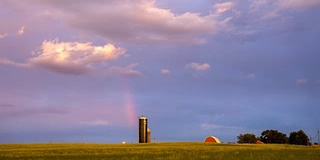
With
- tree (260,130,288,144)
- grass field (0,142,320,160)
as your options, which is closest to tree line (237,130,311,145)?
tree (260,130,288,144)

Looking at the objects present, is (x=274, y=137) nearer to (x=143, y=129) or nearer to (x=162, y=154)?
(x=143, y=129)

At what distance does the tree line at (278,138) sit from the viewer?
16500 cm

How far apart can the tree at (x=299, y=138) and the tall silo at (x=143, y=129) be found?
220 ft

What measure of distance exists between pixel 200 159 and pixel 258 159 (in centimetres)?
613

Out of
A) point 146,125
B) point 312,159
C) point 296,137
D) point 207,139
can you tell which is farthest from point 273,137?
point 312,159

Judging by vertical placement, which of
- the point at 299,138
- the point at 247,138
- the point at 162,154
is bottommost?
the point at 162,154

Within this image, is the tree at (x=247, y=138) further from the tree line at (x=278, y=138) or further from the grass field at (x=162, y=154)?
the grass field at (x=162, y=154)

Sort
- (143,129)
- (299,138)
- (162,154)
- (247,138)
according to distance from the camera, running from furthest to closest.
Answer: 1. (247,138)
2. (299,138)
3. (143,129)
4. (162,154)

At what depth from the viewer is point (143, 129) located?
127875 millimetres

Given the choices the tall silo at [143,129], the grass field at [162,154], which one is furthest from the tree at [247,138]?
the grass field at [162,154]

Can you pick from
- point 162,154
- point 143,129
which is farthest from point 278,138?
point 162,154

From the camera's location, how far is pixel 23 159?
4700cm

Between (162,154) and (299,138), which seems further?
(299,138)

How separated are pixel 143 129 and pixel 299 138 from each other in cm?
6953
